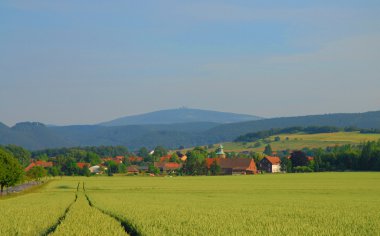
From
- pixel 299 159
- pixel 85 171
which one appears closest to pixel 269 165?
pixel 299 159

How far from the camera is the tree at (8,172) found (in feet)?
245

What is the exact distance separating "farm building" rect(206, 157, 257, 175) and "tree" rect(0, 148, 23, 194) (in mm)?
91549

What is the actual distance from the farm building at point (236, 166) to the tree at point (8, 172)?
300 ft

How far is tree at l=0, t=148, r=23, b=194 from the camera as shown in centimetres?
7475

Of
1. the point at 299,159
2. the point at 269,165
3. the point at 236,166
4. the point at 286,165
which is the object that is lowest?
the point at 269,165

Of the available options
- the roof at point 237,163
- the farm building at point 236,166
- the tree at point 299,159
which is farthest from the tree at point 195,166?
the tree at point 299,159

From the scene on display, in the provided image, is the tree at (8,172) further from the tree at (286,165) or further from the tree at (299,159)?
the tree at (299,159)

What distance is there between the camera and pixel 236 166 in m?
174

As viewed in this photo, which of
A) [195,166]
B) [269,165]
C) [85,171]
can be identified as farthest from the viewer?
[269,165]

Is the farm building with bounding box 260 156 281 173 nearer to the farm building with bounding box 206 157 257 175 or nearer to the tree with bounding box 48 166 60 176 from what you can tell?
the farm building with bounding box 206 157 257 175

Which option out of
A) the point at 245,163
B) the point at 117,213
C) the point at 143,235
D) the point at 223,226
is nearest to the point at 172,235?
the point at 143,235

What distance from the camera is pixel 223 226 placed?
23.8 meters

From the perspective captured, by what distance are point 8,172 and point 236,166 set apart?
104532 mm

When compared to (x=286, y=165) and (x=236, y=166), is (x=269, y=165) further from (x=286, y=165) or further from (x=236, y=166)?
(x=286, y=165)
